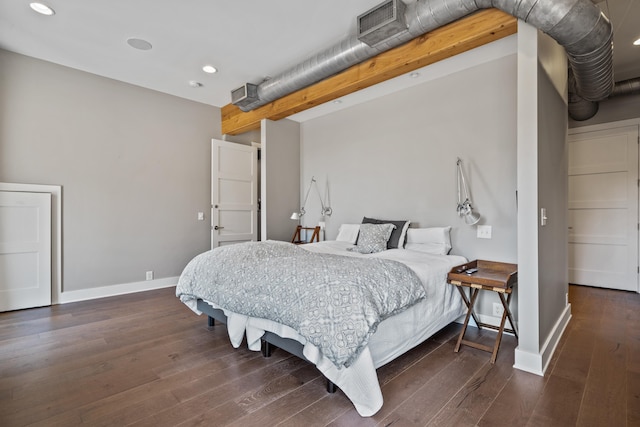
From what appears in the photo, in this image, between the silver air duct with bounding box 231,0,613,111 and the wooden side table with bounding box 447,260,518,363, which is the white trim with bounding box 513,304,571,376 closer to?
the wooden side table with bounding box 447,260,518,363

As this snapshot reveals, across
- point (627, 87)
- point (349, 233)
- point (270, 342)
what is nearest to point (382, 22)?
point (349, 233)

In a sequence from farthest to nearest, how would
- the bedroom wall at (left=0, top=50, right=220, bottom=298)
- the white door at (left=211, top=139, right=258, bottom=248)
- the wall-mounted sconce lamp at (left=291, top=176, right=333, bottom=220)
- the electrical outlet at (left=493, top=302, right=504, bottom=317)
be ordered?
the white door at (left=211, top=139, right=258, bottom=248)
the wall-mounted sconce lamp at (left=291, top=176, right=333, bottom=220)
the bedroom wall at (left=0, top=50, right=220, bottom=298)
the electrical outlet at (left=493, top=302, right=504, bottom=317)

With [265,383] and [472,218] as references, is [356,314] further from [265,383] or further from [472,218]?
[472,218]

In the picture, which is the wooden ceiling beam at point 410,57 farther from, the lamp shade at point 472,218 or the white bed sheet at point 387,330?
the white bed sheet at point 387,330

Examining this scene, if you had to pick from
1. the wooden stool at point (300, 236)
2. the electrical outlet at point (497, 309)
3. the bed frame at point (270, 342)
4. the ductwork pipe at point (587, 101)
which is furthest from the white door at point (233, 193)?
the ductwork pipe at point (587, 101)

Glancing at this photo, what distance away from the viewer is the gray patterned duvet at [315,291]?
1.73m

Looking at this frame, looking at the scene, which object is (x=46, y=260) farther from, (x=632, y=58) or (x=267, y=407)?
(x=632, y=58)

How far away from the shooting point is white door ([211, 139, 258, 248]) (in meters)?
4.84

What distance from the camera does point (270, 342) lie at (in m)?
2.34

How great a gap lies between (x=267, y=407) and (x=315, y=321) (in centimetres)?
57

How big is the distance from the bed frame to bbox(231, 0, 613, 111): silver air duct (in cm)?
244

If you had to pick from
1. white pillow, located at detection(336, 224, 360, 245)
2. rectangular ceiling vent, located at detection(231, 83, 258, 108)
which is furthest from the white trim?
rectangular ceiling vent, located at detection(231, 83, 258, 108)

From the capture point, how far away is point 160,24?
2.88 metres

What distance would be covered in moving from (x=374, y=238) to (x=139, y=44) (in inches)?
124
